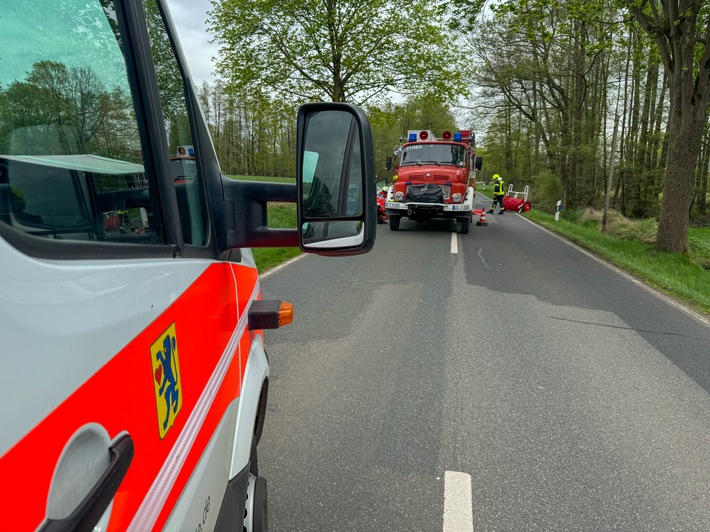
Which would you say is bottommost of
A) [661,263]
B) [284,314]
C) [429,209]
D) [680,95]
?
[661,263]

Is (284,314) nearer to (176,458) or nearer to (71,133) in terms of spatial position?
(176,458)

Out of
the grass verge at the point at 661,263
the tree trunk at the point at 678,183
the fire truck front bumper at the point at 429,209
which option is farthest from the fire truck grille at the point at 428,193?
the tree trunk at the point at 678,183

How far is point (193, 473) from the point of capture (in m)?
1.17

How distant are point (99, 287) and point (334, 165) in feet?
2.81

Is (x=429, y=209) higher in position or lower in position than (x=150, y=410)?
lower

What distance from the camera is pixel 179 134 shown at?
143cm

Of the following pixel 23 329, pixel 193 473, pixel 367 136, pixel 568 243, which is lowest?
pixel 568 243

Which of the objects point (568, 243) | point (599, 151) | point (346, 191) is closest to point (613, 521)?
point (346, 191)

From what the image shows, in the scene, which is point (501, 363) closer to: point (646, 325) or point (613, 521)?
point (613, 521)

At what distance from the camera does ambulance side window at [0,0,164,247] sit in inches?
32.3

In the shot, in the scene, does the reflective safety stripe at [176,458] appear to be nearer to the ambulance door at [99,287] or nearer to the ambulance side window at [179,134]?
the ambulance door at [99,287]

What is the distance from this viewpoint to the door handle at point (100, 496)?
653 mm

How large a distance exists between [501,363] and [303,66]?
15.1m

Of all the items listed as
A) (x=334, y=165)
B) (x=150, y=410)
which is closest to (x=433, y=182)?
(x=334, y=165)
